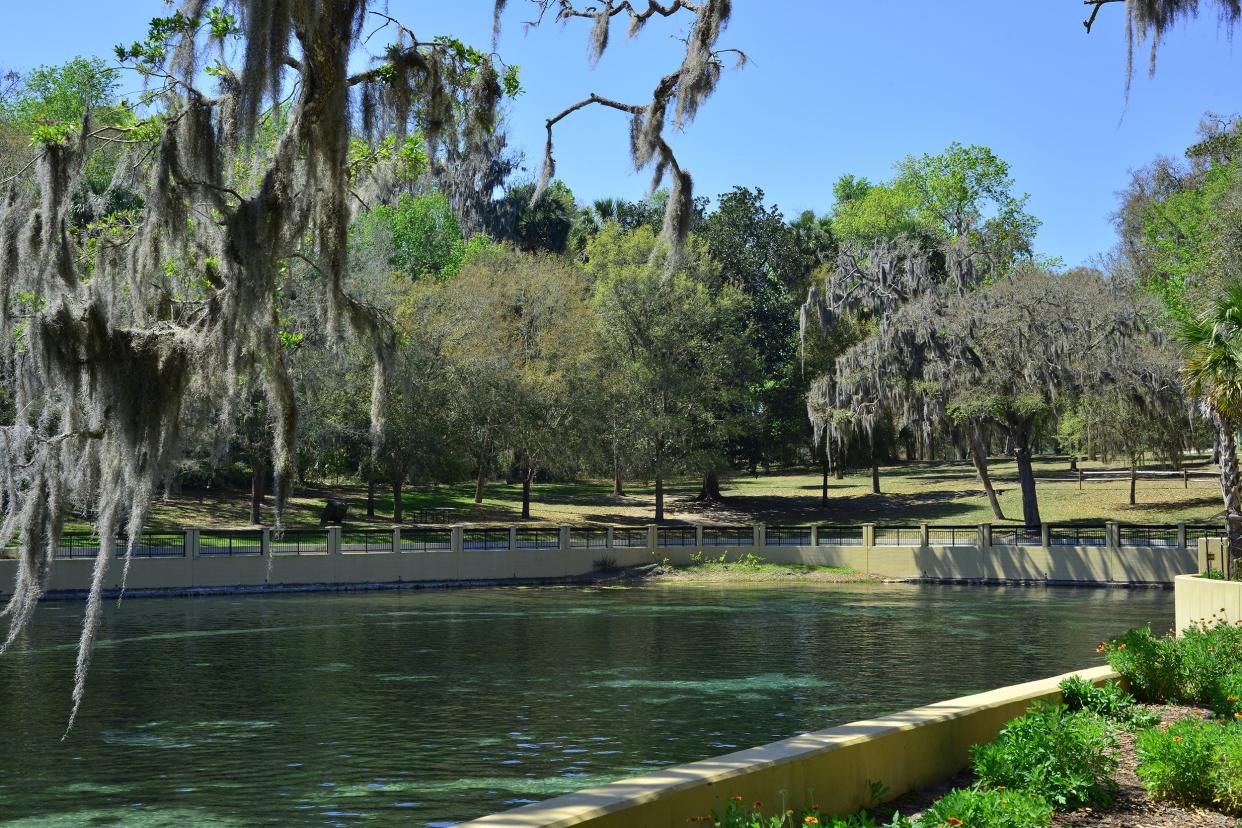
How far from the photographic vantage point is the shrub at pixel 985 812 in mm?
7051

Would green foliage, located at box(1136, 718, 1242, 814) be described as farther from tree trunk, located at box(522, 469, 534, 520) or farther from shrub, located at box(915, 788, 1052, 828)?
tree trunk, located at box(522, 469, 534, 520)

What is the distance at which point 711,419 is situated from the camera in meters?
53.7

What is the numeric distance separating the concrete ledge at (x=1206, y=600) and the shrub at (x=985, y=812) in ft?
36.3

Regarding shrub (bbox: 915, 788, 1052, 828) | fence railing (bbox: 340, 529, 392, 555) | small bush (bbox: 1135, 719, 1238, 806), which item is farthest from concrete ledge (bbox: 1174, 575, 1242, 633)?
fence railing (bbox: 340, 529, 392, 555)

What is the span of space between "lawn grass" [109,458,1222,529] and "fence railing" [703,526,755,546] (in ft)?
37.8

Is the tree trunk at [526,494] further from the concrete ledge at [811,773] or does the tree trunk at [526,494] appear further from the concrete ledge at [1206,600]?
the concrete ledge at [811,773]

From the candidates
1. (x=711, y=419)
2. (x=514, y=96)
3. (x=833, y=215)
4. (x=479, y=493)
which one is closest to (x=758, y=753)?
(x=514, y=96)

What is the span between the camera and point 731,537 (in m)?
44.2

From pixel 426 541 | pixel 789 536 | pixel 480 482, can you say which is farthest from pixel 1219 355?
pixel 480 482

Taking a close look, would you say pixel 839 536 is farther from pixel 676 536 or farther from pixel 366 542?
pixel 366 542

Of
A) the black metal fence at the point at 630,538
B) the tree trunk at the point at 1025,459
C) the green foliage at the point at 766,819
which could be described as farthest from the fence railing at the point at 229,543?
the green foliage at the point at 766,819

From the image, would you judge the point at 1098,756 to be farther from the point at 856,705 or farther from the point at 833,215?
the point at 833,215

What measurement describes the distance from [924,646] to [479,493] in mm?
34672

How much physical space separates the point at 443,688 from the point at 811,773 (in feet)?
43.9
